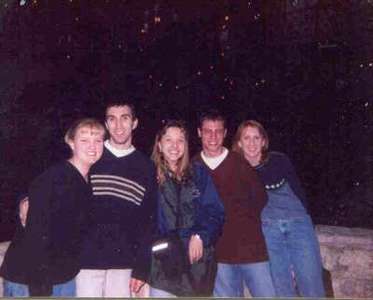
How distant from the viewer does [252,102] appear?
502 centimetres

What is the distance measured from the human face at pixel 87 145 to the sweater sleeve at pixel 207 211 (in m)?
0.70

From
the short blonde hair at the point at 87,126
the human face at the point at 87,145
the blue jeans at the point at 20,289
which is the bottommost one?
the blue jeans at the point at 20,289

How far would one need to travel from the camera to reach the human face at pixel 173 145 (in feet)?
9.87

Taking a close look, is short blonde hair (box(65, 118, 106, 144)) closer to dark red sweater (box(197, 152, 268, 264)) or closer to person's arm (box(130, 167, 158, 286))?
person's arm (box(130, 167, 158, 286))

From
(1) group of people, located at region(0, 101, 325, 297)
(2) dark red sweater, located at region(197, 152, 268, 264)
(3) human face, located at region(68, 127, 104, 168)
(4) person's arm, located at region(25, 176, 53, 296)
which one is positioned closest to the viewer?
(4) person's arm, located at region(25, 176, 53, 296)

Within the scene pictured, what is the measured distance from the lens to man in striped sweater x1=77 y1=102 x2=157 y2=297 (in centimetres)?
286

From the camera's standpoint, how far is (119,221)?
2.88 metres

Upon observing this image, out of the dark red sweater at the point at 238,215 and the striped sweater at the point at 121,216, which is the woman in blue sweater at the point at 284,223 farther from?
the striped sweater at the point at 121,216

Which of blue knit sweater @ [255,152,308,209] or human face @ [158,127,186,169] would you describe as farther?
blue knit sweater @ [255,152,308,209]

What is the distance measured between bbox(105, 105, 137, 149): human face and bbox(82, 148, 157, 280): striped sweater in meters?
0.10

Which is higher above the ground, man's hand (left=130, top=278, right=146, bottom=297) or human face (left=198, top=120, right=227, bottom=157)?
human face (left=198, top=120, right=227, bottom=157)

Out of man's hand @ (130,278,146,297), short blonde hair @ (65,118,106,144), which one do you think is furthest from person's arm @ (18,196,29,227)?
man's hand @ (130,278,146,297)

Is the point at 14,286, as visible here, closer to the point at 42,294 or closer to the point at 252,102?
the point at 42,294

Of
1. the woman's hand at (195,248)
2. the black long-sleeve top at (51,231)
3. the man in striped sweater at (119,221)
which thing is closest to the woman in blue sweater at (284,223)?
the woman's hand at (195,248)
